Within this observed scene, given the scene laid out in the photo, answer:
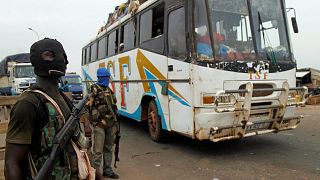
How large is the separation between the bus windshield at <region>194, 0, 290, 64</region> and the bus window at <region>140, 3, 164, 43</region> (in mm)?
1553

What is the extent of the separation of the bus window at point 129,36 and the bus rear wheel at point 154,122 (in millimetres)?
1989

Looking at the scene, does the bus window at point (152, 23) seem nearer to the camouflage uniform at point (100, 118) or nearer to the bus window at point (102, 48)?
the camouflage uniform at point (100, 118)

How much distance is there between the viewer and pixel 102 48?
12766 millimetres

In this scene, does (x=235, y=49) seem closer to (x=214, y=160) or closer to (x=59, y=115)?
(x=214, y=160)

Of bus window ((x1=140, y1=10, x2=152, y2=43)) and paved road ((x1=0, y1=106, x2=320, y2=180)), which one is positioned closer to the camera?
paved road ((x1=0, y1=106, x2=320, y2=180))

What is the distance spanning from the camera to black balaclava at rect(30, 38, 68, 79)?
2.14 m

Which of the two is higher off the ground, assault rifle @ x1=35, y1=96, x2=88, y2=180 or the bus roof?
the bus roof

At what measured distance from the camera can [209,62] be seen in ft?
20.0

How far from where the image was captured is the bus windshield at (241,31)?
623 centimetres

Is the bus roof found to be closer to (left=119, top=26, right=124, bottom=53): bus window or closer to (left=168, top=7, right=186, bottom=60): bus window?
(left=119, top=26, right=124, bottom=53): bus window

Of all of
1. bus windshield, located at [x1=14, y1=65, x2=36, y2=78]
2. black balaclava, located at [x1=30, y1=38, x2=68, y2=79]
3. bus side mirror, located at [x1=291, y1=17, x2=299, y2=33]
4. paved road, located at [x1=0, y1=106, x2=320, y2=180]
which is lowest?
paved road, located at [x1=0, y1=106, x2=320, y2=180]

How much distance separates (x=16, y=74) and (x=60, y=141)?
22479 millimetres

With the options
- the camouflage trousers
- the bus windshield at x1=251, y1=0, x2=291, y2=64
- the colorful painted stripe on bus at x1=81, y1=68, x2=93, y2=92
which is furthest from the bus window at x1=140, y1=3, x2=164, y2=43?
the colorful painted stripe on bus at x1=81, y1=68, x2=93, y2=92

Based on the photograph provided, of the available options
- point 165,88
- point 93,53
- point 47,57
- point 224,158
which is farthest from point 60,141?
point 93,53
